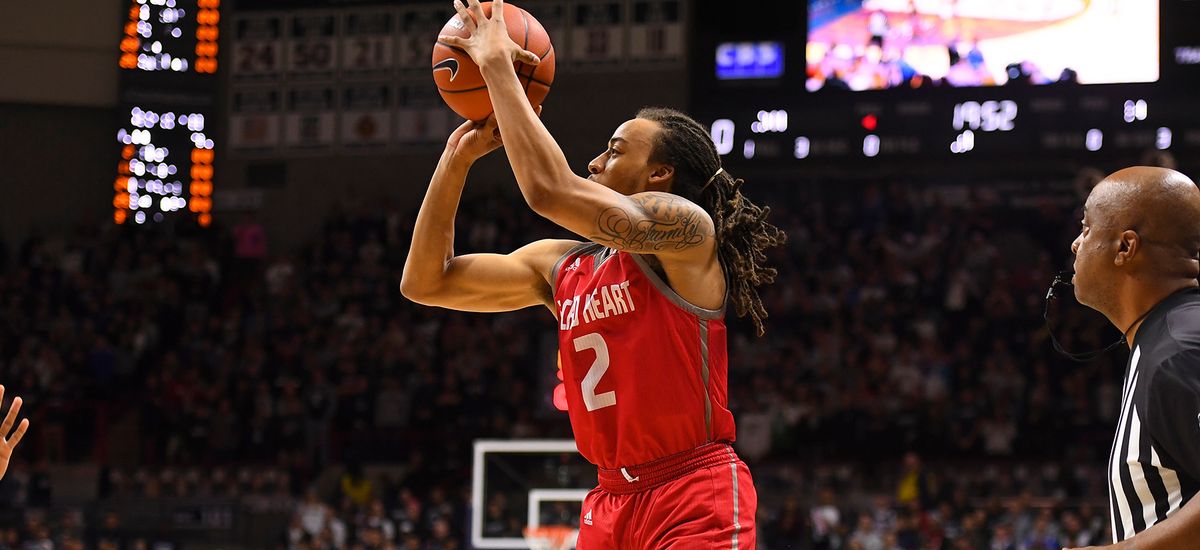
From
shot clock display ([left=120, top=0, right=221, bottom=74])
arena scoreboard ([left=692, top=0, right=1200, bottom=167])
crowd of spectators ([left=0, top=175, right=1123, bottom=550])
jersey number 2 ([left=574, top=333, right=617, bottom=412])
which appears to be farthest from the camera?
shot clock display ([left=120, top=0, right=221, bottom=74])

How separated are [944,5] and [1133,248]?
1082cm

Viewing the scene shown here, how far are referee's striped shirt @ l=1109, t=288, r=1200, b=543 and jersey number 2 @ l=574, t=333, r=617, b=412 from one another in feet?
4.13

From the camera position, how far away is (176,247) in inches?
712

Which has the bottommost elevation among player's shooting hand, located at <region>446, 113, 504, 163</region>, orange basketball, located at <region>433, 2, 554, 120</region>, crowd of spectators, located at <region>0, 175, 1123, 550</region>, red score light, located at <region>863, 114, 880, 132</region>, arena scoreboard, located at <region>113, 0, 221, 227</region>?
crowd of spectators, located at <region>0, 175, 1123, 550</region>

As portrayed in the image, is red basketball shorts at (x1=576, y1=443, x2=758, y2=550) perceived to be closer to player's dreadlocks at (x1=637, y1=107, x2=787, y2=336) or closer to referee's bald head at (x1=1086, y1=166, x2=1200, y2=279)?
player's dreadlocks at (x1=637, y1=107, x2=787, y2=336)

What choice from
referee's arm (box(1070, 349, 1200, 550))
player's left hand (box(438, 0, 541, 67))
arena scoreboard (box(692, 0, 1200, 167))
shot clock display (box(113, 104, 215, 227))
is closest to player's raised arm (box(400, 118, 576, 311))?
player's left hand (box(438, 0, 541, 67))

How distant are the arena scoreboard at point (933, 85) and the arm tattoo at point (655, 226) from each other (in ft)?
30.4

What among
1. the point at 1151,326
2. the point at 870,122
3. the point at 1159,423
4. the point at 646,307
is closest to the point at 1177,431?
the point at 1159,423

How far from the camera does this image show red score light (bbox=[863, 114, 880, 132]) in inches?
502

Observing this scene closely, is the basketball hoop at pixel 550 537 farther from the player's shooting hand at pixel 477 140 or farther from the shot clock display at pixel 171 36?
the shot clock display at pixel 171 36

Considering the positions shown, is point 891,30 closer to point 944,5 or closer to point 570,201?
point 944,5

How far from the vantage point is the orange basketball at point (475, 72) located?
12.1 feet

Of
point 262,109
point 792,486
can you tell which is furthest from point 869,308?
point 262,109

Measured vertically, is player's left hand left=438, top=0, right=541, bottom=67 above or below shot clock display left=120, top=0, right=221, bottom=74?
below
